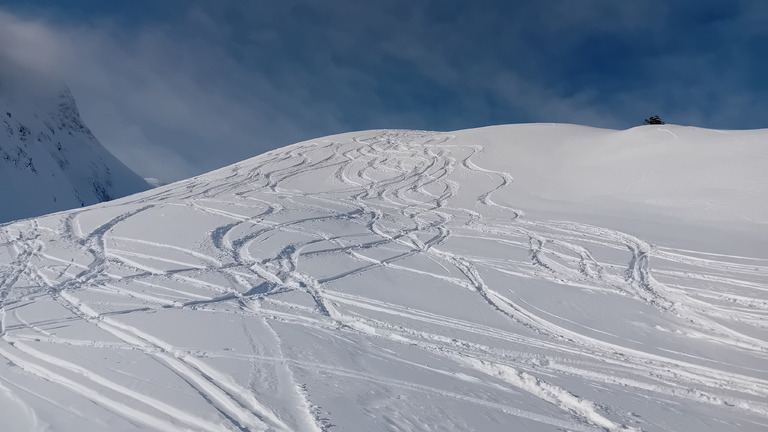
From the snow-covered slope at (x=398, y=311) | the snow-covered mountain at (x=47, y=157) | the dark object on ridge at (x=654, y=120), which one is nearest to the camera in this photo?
the snow-covered slope at (x=398, y=311)

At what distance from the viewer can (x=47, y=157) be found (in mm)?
116188

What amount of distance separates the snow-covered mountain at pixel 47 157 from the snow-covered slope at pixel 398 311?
84225 mm

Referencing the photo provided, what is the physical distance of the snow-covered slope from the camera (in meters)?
4.72

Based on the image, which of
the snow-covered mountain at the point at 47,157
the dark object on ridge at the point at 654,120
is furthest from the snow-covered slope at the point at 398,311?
the snow-covered mountain at the point at 47,157

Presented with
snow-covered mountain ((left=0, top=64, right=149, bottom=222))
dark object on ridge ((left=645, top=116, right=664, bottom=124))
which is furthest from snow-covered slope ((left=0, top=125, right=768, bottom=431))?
snow-covered mountain ((left=0, top=64, right=149, bottom=222))

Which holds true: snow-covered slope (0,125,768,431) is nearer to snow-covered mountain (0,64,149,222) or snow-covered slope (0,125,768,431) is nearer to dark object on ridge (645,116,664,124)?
dark object on ridge (645,116,664,124)

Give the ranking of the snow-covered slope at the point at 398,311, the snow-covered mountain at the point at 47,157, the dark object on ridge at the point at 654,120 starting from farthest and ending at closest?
the snow-covered mountain at the point at 47,157 < the dark object on ridge at the point at 654,120 < the snow-covered slope at the point at 398,311

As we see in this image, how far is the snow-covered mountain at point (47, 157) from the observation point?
305 ft

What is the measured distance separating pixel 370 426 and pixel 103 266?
24.8 ft

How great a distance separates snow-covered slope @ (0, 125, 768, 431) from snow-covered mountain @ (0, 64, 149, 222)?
8423 cm

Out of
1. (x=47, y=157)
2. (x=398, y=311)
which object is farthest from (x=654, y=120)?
(x=47, y=157)

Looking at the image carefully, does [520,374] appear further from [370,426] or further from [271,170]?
[271,170]

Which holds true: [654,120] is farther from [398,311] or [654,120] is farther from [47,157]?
[47,157]

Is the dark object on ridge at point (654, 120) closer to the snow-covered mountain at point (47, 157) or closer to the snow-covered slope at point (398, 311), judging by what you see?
the snow-covered slope at point (398, 311)
